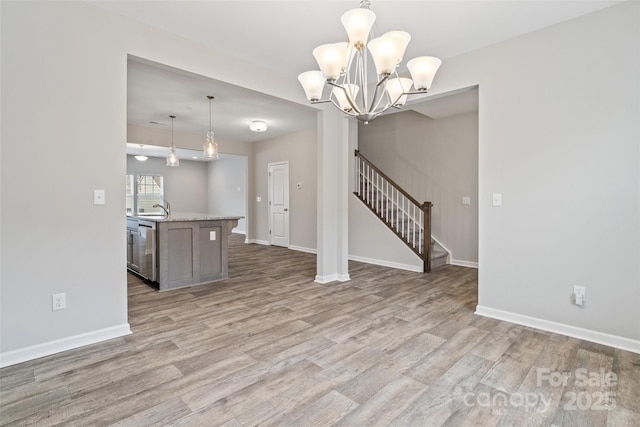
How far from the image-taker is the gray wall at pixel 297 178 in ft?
23.0

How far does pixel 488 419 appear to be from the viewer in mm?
1650

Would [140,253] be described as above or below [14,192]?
below

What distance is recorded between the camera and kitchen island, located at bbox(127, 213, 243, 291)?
403 cm

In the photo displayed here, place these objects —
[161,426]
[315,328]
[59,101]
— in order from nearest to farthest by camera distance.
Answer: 1. [161,426]
2. [59,101]
3. [315,328]

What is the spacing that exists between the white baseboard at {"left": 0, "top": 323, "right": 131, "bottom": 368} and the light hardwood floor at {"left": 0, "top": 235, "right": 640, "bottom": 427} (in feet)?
0.22

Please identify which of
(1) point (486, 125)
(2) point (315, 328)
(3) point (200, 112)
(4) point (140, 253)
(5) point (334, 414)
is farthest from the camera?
(3) point (200, 112)

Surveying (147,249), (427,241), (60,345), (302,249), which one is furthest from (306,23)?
(302,249)

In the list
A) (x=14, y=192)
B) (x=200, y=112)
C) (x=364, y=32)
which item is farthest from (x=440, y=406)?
(x=200, y=112)

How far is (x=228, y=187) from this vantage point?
11.2 m

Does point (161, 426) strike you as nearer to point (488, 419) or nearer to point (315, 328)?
point (315, 328)

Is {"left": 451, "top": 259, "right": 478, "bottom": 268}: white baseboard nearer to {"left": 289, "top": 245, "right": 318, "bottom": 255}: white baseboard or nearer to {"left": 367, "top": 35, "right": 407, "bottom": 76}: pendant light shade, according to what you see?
{"left": 289, "top": 245, "right": 318, "bottom": 255}: white baseboard

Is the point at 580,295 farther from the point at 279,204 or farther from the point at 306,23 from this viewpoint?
the point at 279,204

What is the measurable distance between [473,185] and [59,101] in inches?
217

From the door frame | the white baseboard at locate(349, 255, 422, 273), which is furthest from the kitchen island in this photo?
the door frame
